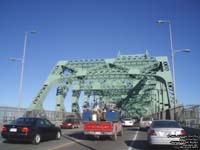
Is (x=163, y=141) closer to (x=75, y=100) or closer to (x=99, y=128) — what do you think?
(x=99, y=128)

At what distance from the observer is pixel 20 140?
17281mm

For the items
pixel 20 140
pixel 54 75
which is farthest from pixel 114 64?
pixel 20 140

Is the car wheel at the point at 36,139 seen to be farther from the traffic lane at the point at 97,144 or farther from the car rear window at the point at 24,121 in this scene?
the traffic lane at the point at 97,144

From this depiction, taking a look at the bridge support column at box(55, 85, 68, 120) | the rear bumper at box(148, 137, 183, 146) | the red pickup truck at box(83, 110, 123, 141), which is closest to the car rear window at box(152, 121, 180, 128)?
the rear bumper at box(148, 137, 183, 146)

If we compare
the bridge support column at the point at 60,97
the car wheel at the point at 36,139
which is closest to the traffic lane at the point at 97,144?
the car wheel at the point at 36,139

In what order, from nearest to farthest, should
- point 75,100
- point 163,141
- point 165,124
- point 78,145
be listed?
point 163,141 → point 165,124 → point 78,145 → point 75,100

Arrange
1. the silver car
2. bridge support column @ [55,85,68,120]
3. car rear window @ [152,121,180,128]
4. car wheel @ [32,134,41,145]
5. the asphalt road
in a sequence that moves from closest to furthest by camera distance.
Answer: the silver car < car rear window @ [152,121,180,128] < the asphalt road < car wheel @ [32,134,41,145] < bridge support column @ [55,85,68,120]

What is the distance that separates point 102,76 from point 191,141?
38.4 meters

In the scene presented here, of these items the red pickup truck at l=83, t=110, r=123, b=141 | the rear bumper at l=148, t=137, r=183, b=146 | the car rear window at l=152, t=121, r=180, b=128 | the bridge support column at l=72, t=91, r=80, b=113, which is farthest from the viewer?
the bridge support column at l=72, t=91, r=80, b=113

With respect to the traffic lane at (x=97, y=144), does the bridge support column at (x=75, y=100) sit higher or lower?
higher

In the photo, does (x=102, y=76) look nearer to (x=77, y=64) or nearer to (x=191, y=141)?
(x=77, y=64)

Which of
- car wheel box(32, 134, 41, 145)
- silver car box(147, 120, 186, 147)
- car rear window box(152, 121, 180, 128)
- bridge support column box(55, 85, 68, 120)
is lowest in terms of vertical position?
car wheel box(32, 134, 41, 145)

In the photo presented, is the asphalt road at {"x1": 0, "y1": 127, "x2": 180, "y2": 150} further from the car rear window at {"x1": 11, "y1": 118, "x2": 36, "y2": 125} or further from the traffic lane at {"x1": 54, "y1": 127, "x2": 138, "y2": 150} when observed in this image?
the car rear window at {"x1": 11, "y1": 118, "x2": 36, "y2": 125}

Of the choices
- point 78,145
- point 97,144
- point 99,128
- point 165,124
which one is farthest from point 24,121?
point 165,124
